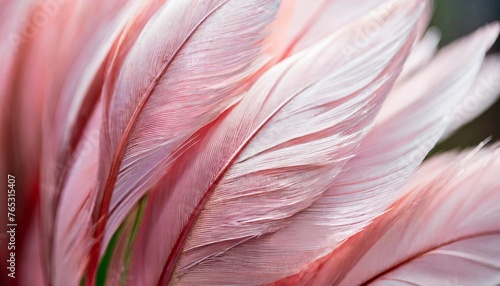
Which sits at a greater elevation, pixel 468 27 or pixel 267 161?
pixel 468 27

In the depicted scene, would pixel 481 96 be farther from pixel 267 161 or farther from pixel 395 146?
pixel 267 161

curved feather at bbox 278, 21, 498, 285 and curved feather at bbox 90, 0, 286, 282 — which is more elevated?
curved feather at bbox 90, 0, 286, 282

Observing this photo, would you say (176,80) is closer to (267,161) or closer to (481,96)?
(267,161)

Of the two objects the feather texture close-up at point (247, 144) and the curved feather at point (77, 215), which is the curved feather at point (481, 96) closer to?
the feather texture close-up at point (247, 144)

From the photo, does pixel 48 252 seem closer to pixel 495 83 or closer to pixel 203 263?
pixel 203 263

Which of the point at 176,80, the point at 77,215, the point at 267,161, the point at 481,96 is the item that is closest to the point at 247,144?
the point at 267,161

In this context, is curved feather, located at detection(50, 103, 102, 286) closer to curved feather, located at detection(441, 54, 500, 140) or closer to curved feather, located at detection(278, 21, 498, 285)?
curved feather, located at detection(278, 21, 498, 285)

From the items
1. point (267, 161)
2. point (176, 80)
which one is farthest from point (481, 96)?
point (176, 80)

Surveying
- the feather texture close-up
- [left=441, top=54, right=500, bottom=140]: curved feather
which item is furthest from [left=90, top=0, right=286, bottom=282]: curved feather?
[left=441, top=54, right=500, bottom=140]: curved feather
